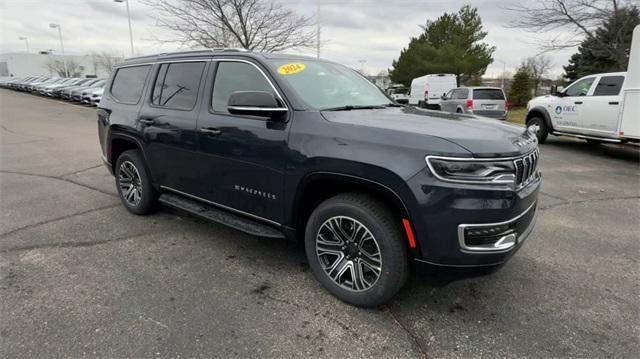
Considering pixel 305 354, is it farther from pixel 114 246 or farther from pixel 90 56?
pixel 90 56

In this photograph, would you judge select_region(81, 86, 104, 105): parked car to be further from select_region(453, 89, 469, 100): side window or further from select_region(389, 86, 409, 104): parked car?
select_region(453, 89, 469, 100): side window

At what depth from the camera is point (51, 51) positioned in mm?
81938

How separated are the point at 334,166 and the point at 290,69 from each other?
1142mm

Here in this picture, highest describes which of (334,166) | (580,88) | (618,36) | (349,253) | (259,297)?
(618,36)

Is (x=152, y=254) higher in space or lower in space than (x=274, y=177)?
lower

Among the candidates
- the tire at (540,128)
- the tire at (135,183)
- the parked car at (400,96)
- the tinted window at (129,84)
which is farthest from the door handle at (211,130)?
the tire at (540,128)

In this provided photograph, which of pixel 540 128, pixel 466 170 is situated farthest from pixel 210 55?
pixel 540 128

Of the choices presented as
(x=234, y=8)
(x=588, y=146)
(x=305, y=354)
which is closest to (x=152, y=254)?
(x=305, y=354)

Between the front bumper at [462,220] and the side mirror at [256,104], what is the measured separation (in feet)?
3.83

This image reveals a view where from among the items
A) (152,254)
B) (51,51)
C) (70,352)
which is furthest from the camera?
(51,51)

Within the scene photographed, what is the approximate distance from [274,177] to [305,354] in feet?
4.31

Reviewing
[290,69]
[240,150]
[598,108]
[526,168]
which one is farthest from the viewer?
[598,108]

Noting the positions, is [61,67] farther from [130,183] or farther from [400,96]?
[130,183]

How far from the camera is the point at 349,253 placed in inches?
116
